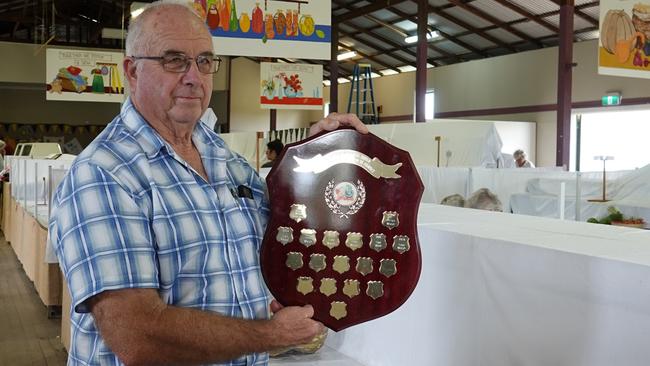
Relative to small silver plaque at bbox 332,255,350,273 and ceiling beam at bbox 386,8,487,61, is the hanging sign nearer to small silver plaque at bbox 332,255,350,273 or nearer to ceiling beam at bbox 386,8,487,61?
small silver plaque at bbox 332,255,350,273

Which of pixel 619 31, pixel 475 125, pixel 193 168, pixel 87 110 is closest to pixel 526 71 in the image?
pixel 475 125

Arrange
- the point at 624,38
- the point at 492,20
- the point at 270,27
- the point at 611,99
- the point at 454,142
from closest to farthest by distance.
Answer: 1. the point at 270,27
2. the point at 624,38
3. the point at 454,142
4. the point at 611,99
5. the point at 492,20

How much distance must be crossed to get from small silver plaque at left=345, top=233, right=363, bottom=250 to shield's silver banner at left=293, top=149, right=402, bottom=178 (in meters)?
0.14

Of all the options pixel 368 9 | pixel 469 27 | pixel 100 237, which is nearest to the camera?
pixel 100 237

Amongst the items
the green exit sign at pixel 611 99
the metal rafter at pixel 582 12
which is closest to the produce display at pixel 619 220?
the metal rafter at pixel 582 12

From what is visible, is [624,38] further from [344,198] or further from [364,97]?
[364,97]

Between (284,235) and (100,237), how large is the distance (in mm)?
397

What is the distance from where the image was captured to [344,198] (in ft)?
4.75

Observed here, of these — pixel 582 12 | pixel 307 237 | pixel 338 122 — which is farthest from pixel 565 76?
pixel 307 237

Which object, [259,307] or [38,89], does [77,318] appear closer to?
[259,307]

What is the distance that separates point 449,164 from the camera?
10773 millimetres

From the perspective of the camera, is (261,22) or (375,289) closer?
(375,289)

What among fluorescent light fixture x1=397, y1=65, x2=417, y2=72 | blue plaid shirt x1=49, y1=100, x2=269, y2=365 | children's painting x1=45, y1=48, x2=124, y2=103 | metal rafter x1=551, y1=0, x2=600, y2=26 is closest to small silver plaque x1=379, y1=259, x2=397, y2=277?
blue plaid shirt x1=49, y1=100, x2=269, y2=365

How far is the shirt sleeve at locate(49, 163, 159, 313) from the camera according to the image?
44.4 inches
